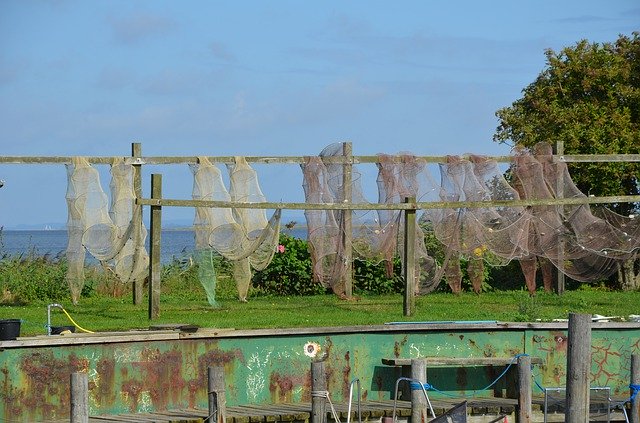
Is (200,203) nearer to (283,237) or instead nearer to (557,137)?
(283,237)

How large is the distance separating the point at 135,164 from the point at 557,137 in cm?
1062

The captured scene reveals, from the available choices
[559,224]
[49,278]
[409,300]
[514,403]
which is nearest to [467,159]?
[559,224]

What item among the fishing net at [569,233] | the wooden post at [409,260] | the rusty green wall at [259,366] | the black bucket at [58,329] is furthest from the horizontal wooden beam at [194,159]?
the rusty green wall at [259,366]

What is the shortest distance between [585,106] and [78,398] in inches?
688

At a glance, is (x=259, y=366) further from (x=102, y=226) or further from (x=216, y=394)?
(x=102, y=226)

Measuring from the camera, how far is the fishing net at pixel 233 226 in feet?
63.5

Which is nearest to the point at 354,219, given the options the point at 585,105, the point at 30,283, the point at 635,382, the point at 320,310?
the point at 320,310

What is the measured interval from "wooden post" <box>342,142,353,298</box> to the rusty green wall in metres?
3.92

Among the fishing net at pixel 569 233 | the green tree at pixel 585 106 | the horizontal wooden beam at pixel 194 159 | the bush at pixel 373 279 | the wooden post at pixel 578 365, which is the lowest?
the wooden post at pixel 578 365

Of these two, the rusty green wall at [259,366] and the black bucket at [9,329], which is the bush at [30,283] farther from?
the rusty green wall at [259,366]

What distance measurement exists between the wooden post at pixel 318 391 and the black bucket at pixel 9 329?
370 centimetres

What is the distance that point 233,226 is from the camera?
19.5 m

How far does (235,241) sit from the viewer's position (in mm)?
19453

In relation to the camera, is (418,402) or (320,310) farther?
(320,310)
